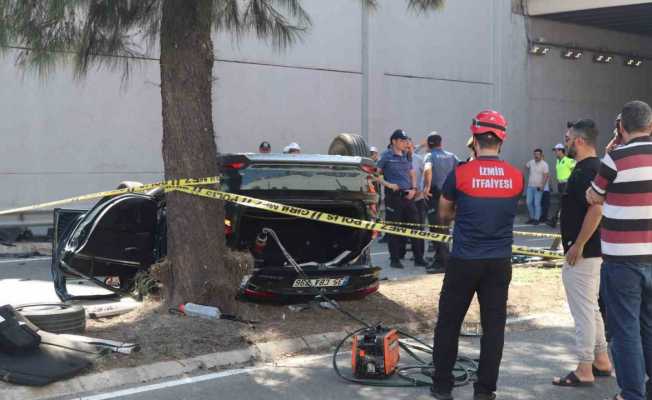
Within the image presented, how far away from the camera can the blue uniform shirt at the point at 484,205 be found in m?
5.37

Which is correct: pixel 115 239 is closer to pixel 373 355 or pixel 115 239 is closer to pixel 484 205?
pixel 373 355

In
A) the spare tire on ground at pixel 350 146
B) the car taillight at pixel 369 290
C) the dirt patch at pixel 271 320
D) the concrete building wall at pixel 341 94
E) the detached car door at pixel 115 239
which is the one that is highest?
the concrete building wall at pixel 341 94

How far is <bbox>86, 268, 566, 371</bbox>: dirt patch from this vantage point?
6559 millimetres

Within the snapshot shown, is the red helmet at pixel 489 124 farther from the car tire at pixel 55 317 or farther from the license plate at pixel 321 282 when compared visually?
the car tire at pixel 55 317

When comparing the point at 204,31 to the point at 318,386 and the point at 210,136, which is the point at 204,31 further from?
the point at 318,386

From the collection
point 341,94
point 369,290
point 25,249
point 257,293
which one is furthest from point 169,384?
point 341,94

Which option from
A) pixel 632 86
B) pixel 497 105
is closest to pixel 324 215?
pixel 497 105

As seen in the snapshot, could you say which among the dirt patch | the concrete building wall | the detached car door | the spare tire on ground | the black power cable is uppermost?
the concrete building wall

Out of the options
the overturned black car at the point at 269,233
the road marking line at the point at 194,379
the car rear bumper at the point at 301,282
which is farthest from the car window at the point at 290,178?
the road marking line at the point at 194,379

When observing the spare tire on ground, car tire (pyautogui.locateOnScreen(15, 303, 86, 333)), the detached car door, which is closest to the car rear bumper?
the detached car door

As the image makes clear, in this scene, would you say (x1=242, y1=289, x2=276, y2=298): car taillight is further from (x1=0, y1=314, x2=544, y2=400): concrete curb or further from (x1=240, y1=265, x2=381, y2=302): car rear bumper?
(x1=0, y1=314, x2=544, y2=400): concrete curb

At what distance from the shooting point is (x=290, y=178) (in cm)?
777

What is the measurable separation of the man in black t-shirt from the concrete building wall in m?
7.58

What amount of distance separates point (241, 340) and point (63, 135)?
1126 centimetres
